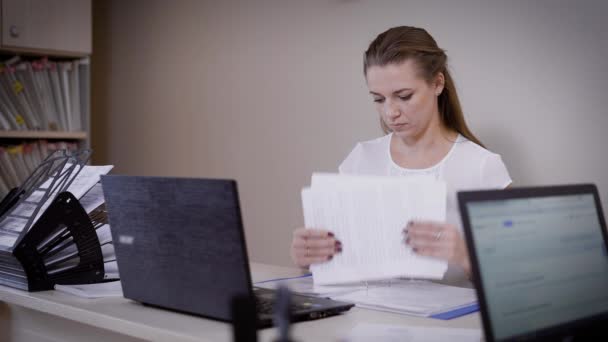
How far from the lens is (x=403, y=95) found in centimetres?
211

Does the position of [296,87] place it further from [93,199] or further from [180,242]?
[180,242]

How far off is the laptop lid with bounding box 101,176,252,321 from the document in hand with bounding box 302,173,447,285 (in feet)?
1.16

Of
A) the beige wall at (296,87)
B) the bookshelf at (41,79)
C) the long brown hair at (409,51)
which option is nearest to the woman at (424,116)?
the long brown hair at (409,51)

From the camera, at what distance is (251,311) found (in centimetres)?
74

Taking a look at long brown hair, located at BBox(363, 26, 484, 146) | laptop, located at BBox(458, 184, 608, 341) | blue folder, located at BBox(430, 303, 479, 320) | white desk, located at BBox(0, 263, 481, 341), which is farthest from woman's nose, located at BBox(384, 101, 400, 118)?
laptop, located at BBox(458, 184, 608, 341)

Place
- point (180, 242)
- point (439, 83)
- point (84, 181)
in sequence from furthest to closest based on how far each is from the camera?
point (439, 83) < point (84, 181) < point (180, 242)

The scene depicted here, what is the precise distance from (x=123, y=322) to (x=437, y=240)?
0.67 meters

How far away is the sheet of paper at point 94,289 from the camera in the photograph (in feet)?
5.51

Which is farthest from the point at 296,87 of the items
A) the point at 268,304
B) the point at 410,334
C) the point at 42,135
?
the point at 410,334

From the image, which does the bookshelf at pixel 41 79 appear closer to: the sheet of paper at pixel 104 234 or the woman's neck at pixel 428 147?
the sheet of paper at pixel 104 234

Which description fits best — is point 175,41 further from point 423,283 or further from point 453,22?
point 423,283

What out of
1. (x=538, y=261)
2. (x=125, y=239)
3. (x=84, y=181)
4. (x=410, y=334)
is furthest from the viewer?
(x=84, y=181)

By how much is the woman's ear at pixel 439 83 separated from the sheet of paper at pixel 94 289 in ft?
3.60

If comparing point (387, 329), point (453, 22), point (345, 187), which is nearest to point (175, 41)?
point (453, 22)
